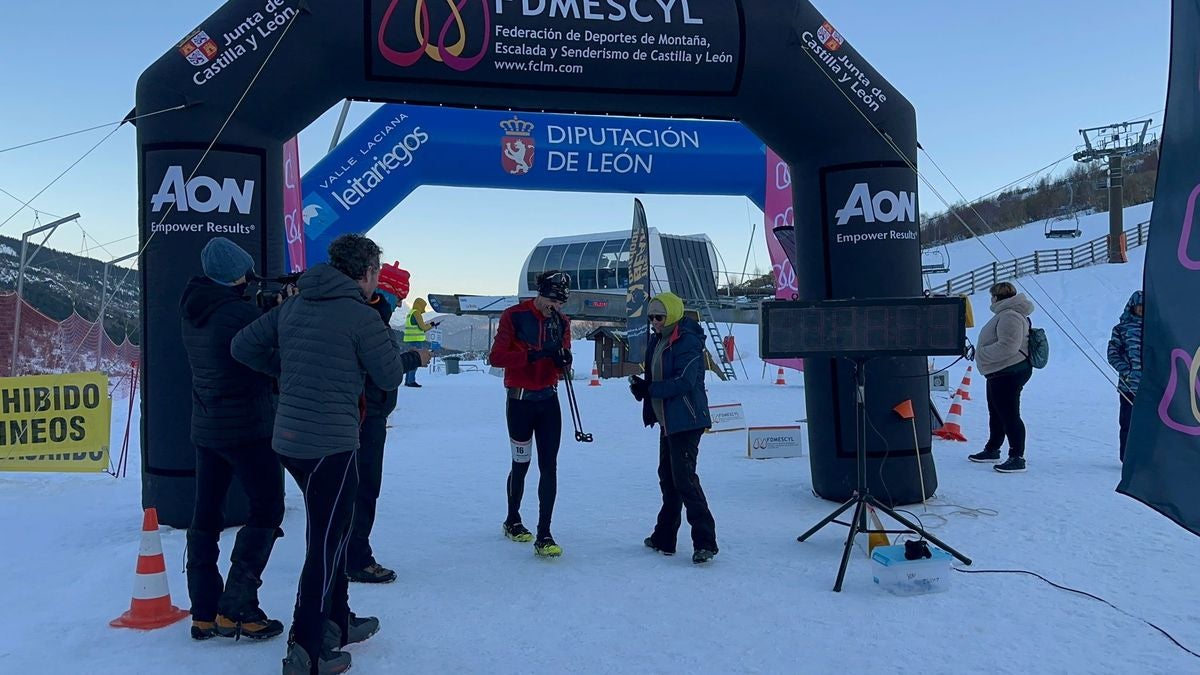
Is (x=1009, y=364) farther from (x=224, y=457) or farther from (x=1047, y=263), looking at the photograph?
(x=1047, y=263)

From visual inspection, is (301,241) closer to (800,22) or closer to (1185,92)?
(800,22)

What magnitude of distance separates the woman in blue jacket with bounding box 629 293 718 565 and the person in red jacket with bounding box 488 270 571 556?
543mm

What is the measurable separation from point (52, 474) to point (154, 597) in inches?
202

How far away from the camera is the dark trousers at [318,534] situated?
2996 mm

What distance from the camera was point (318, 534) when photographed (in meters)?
3.00

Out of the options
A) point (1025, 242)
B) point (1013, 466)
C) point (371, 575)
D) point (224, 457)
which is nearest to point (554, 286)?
point (371, 575)

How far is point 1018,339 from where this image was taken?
23.9 ft

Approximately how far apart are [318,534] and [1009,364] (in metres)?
6.50

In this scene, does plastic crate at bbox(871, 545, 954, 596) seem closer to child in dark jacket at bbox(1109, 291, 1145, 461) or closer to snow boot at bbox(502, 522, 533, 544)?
snow boot at bbox(502, 522, 533, 544)

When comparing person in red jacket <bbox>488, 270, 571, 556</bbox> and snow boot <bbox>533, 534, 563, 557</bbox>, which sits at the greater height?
person in red jacket <bbox>488, 270, 571, 556</bbox>

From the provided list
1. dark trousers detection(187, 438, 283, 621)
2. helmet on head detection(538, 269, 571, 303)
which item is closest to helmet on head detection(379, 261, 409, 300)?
helmet on head detection(538, 269, 571, 303)

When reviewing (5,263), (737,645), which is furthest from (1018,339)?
(5,263)

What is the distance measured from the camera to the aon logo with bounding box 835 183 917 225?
5.99 meters

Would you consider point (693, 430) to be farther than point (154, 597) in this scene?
Yes
